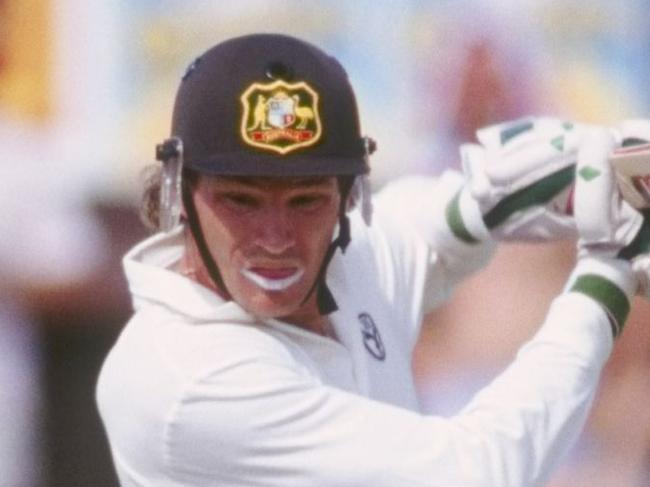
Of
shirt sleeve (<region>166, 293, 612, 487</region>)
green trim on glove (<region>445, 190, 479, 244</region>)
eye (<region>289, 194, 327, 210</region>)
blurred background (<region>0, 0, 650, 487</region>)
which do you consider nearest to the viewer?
shirt sleeve (<region>166, 293, 612, 487</region>)

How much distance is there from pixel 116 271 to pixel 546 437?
120 inches

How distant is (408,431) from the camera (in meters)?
4.06

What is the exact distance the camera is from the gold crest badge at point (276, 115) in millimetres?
4086

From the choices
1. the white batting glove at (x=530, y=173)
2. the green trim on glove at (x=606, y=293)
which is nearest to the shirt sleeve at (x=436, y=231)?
the white batting glove at (x=530, y=173)

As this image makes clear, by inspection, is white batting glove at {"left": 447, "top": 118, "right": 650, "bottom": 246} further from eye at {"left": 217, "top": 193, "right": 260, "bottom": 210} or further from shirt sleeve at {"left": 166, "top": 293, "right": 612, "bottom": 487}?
eye at {"left": 217, "top": 193, "right": 260, "bottom": 210}

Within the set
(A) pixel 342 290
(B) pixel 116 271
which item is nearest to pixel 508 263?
(B) pixel 116 271

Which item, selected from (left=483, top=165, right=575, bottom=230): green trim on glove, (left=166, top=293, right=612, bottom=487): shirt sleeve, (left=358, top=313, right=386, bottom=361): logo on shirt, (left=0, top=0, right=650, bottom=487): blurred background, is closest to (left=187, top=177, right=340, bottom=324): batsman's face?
(left=166, top=293, right=612, bottom=487): shirt sleeve

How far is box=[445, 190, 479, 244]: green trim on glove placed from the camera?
15.5 ft

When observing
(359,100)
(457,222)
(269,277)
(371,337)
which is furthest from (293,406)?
(359,100)

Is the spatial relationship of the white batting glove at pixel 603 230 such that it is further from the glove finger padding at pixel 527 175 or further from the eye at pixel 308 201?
the eye at pixel 308 201

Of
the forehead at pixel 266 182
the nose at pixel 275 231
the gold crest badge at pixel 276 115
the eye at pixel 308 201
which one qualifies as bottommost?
the nose at pixel 275 231

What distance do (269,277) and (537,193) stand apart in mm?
593

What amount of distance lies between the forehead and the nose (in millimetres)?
45

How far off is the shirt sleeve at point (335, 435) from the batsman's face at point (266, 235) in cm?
10
